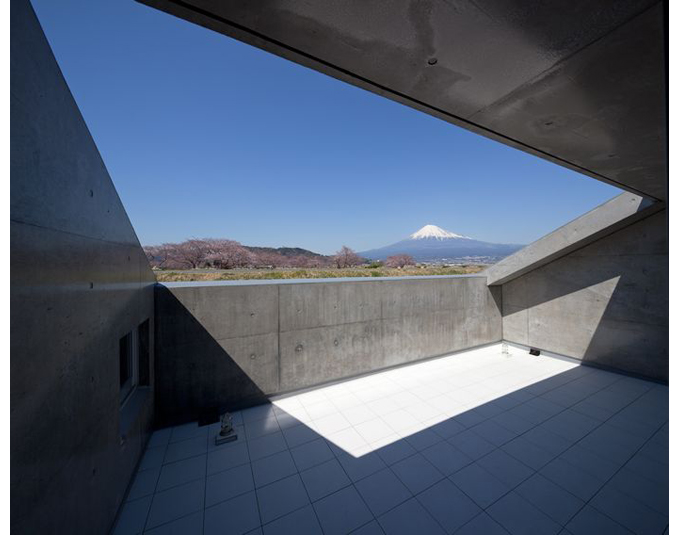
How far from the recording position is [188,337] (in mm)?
3734

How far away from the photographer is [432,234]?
67938mm

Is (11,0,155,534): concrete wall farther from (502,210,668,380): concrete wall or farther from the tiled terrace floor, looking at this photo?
(502,210,668,380): concrete wall

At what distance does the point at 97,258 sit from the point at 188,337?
207cm

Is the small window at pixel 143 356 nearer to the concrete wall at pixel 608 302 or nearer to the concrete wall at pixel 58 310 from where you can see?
the concrete wall at pixel 58 310

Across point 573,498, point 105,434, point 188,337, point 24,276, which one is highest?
point 24,276

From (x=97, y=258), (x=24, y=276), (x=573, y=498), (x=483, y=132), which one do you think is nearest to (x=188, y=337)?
(x=97, y=258)

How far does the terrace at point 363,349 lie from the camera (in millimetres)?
1302

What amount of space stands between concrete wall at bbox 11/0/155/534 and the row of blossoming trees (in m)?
4.34

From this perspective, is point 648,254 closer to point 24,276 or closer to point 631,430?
point 631,430

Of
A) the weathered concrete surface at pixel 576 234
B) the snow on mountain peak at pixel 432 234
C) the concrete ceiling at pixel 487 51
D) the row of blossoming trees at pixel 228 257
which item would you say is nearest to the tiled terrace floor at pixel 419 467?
the weathered concrete surface at pixel 576 234

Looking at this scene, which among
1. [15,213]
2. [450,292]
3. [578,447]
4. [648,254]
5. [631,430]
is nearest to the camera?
[15,213]

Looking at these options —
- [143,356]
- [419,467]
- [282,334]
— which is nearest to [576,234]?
[419,467]

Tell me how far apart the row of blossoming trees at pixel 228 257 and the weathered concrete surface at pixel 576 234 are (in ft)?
9.25

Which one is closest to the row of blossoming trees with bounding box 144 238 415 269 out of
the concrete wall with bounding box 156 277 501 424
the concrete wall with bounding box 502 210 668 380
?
the concrete wall with bounding box 156 277 501 424
